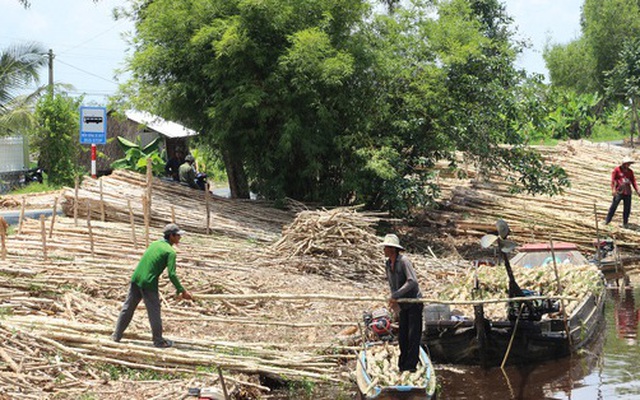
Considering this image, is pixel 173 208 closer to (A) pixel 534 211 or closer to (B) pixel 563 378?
(B) pixel 563 378

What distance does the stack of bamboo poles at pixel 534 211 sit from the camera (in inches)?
788

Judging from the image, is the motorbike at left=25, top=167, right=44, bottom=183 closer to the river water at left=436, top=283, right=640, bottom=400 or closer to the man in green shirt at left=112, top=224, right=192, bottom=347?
the man in green shirt at left=112, top=224, right=192, bottom=347

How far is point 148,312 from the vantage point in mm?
9992

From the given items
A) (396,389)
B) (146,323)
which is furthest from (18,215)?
(396,389)

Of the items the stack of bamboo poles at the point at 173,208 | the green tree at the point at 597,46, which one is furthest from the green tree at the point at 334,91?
the green tree at the point at 597,46

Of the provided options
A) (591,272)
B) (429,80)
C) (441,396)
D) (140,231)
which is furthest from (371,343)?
(429,80)

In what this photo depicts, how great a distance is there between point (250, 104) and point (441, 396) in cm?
849

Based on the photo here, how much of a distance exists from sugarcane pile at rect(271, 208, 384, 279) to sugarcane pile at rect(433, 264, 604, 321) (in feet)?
6.27

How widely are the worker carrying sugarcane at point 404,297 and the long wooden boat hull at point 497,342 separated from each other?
6.04 ft

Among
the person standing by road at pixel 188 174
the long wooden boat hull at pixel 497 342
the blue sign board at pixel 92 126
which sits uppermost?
the blue sign board at pixel 92 126

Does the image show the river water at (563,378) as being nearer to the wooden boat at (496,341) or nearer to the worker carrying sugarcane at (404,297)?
the wooden boat at (496,341)

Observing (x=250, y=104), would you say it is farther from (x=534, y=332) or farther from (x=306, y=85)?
(x=534, y=332)

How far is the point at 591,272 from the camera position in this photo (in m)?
14.1

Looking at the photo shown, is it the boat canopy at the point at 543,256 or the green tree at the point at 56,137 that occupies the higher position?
the green tree at the point at 56,137
